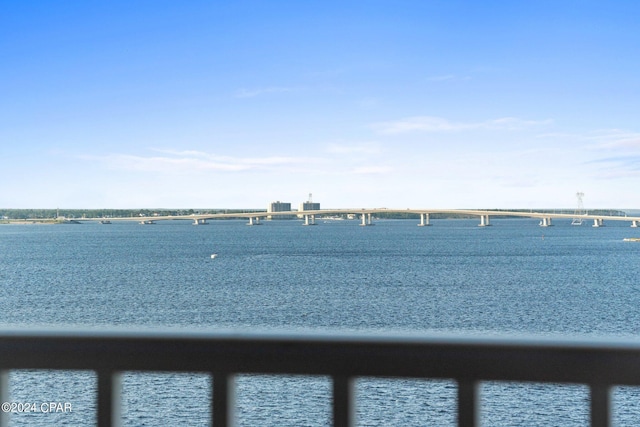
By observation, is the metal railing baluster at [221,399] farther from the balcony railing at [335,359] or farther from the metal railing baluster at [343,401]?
the metal railing baluster at [343,401]

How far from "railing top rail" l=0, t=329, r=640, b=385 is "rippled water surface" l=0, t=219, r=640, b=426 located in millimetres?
10959

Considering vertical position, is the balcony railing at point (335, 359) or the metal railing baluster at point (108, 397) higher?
the balcony railing at point (335, 359)

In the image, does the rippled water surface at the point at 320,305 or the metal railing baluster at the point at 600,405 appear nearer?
the metal railing baluster at the point at 600,405

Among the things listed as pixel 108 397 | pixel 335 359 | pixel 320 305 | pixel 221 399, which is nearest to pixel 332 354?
pixel 335 359

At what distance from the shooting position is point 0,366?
5.32ft

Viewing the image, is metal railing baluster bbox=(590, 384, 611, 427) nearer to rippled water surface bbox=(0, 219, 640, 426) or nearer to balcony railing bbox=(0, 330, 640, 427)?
balcony railing bbox=(0, 330, 640, 427)

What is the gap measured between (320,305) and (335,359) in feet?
144

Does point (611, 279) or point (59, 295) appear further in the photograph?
point (611, 279)

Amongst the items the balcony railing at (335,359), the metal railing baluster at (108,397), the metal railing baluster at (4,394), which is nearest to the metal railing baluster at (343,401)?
the balcony railing at (335,359)

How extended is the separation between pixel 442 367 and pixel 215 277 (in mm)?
62317

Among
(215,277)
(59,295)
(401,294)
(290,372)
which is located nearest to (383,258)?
A: (215,277)

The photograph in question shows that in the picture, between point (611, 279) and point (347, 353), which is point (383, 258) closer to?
point (611, 279)

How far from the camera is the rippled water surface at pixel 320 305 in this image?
21375 mm

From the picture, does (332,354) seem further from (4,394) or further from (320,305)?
(320,305)
